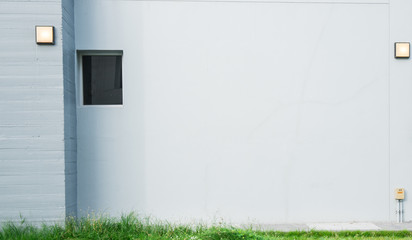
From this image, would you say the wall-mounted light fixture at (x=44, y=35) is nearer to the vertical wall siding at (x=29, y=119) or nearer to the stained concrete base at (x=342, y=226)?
the vertical wall siding at (x=29, y=119)

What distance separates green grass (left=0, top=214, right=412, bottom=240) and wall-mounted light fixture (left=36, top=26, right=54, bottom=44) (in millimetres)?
2302

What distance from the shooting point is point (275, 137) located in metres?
5.45

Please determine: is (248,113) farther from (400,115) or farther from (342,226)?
(400,115)

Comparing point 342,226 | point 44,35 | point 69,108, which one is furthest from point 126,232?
point 342,226

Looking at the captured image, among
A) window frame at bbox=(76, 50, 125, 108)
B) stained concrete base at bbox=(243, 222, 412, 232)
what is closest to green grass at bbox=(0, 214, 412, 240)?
stained concrete base at bbox=(243, 222, 412, 232)

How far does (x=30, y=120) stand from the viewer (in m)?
4.76

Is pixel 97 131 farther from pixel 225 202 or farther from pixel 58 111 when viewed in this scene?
pixel 225 202

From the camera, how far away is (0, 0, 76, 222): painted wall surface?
473cm

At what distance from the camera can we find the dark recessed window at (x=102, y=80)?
5.44 meters

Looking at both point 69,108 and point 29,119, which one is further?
point 69,108

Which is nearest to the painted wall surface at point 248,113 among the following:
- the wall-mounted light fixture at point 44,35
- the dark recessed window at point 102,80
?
the dark recessed window at point 102,80

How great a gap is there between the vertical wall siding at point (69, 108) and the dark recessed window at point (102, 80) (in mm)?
234

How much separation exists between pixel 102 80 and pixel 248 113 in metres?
2.19

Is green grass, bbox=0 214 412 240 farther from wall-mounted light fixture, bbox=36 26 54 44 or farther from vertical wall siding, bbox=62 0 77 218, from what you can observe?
wall-mounted light fixture, bbox=36 26 54 44
